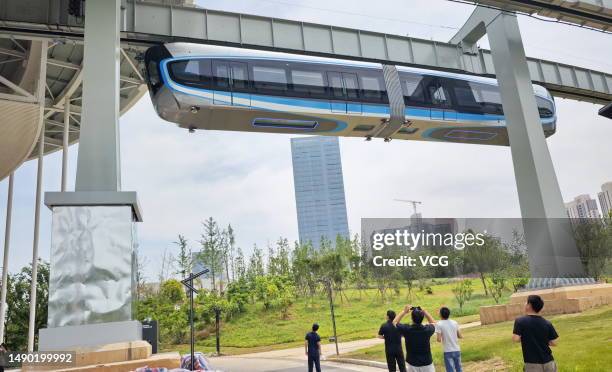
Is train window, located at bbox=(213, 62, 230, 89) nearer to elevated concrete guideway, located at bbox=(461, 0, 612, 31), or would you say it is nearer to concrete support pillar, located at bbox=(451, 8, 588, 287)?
elevated concrete guideway, located at bbox=(461, 0, 612, 31)

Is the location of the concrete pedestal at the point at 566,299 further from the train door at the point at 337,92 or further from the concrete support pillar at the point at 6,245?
the concrete support pillar at the point at 6,245

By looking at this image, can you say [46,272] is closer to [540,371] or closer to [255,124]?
[255,124]

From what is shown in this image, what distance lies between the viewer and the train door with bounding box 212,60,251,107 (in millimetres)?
14062

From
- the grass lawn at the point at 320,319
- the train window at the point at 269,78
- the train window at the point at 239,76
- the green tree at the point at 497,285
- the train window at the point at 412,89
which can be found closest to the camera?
the train window at the point at 239,76

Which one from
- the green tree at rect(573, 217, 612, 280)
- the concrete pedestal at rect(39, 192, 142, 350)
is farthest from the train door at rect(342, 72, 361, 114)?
the green tree at rect(573, 217, 612, 280)

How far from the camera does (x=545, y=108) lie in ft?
64.4

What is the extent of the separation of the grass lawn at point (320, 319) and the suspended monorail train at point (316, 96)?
44.6ft

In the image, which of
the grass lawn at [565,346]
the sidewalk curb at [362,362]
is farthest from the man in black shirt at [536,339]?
the sidewalk curb at [362,362]

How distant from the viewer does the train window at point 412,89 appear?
16969 millimetres

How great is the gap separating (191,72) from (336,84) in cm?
478

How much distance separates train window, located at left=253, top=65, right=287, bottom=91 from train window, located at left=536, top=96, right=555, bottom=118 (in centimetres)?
1077

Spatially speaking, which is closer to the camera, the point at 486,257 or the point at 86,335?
the point at 86,335

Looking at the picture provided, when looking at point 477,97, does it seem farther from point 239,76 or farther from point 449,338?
point 449,338

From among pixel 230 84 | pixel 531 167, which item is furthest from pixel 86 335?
pixel 531 167
